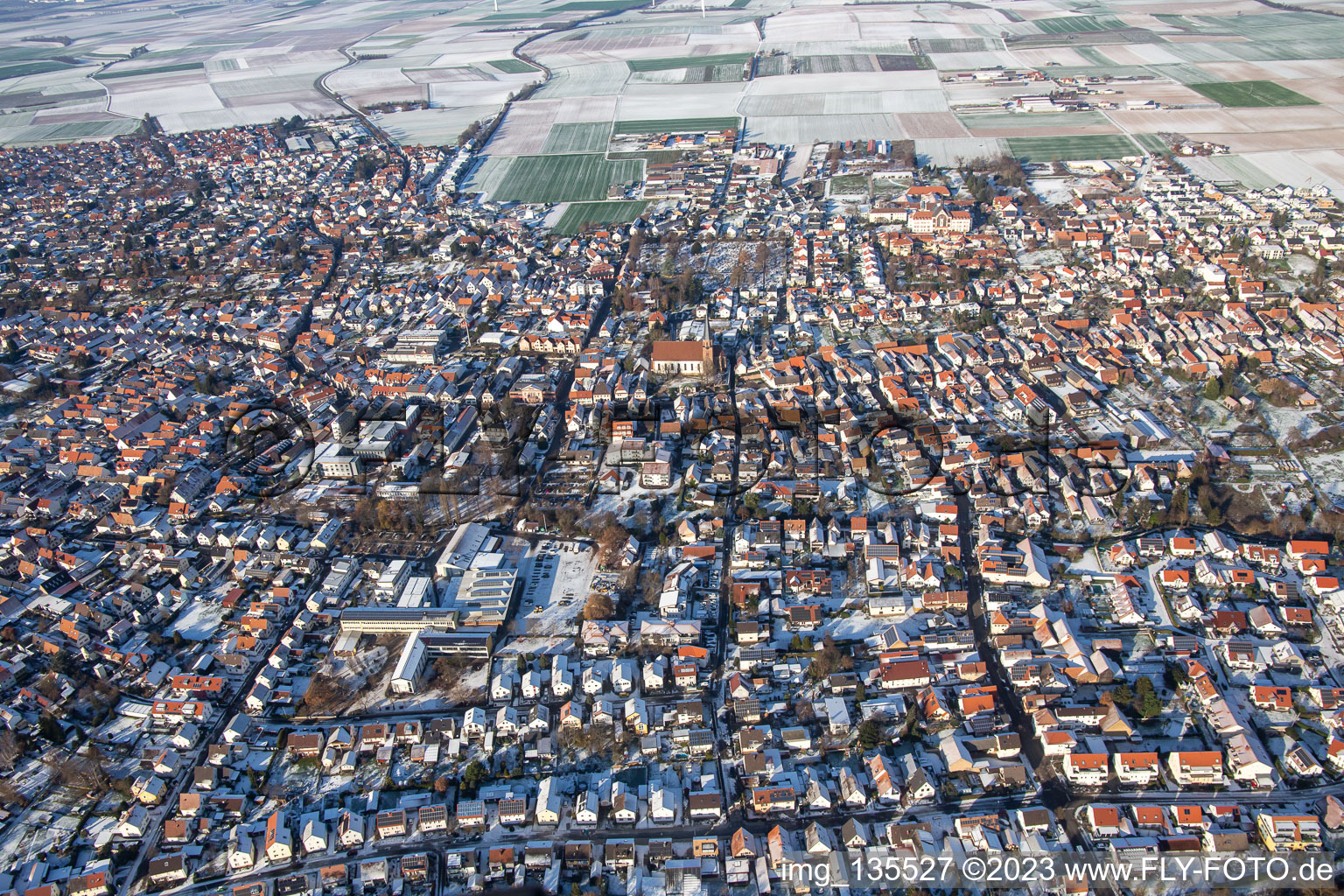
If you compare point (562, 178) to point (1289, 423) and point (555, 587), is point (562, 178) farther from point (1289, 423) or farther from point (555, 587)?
point (1289, 423)

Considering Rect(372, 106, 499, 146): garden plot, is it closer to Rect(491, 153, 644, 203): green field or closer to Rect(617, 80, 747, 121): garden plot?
Rect(491, 153, 644, 203): green field

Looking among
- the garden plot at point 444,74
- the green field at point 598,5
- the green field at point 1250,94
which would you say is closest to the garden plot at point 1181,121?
the green field at point 1250,94

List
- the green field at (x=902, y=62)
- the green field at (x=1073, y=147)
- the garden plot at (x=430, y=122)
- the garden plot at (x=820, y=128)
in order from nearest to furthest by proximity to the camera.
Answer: the green field at (x=1073, y=147) < the garden plot at (x=820, y=128) < the garden plot at (x=430, y=122) < the green field at (x=902, y=62)

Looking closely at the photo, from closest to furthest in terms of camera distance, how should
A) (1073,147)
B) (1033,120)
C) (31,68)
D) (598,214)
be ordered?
(598,214), (1073,147), (1033,120), (31,68)

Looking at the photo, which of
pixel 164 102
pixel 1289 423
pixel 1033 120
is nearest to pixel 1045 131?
pixel 1033 120

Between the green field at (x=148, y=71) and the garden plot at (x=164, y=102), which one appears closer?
the garden plot at (x=164, y=102)

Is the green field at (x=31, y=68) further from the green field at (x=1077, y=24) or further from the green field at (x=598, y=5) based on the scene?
the green field at (x=1077, y=24)

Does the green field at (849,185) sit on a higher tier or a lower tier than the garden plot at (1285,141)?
lower
